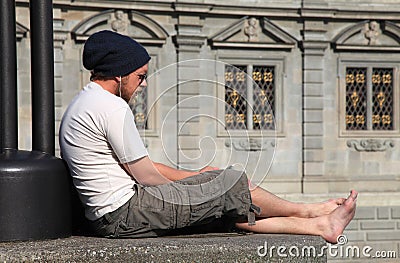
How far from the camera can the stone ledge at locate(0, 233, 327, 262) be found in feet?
15.2

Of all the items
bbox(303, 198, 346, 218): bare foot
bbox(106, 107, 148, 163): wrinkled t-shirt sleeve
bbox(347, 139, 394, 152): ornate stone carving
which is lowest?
bbox(347, 139, 394, 152): ornate stone carving

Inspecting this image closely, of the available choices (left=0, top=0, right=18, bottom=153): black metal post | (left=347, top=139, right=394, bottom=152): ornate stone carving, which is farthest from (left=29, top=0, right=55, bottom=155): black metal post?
(left=347, top=139, right=394, bottom=152): ornate stone carving

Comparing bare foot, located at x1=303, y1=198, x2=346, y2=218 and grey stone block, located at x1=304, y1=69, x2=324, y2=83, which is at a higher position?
grey stone block, located at x1=304, y1=69, x2=324, y2=83

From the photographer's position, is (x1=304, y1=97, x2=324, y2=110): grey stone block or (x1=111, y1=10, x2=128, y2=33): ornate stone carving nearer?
(x1=111, y1=10, x2=128, y2=33): ornate stone carving

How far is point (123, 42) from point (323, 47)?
14399mm

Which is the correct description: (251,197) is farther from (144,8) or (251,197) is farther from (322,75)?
(322,75)

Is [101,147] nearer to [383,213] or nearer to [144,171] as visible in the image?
[144,171]

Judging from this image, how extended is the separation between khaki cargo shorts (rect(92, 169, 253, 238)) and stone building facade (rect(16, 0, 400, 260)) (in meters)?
12.6

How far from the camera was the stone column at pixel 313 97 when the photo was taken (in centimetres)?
1917

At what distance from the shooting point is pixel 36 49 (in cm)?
543

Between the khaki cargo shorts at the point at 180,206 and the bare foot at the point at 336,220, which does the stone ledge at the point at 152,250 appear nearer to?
the khaki cargo shorts at the point at 180,206

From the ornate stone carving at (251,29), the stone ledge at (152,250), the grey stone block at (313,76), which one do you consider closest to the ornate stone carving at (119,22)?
the ornate stone carving at (251,29)

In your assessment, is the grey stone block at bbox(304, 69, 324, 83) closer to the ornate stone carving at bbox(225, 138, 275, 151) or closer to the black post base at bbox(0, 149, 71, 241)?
the ornate stone carving at bbox(225, 138, 275, 151)

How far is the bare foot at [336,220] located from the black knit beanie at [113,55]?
4.47ft
